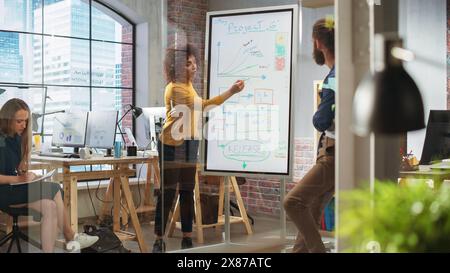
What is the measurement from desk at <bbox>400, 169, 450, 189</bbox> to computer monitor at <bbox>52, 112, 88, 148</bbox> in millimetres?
2576

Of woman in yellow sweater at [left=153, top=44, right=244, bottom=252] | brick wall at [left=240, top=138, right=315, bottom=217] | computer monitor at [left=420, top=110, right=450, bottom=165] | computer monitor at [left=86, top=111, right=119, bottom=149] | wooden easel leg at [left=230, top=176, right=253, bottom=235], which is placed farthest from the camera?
computer monitor at [left=86, top=111, right=119, bottom=149]

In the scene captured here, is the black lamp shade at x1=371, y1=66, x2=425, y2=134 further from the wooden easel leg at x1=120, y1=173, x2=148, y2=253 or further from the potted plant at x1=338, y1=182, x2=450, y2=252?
the wooden easel leg at x1=120, y1=173, x2=148, y2=253

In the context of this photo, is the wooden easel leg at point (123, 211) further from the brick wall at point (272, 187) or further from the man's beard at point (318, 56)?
the man's beard at point (318, 56)

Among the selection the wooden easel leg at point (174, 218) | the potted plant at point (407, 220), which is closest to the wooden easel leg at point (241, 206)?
the wooden easel leg at point (174, 218)

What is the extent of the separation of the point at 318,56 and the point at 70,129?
7.61ft

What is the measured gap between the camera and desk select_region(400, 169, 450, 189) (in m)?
2.34

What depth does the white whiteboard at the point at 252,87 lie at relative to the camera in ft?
9.61

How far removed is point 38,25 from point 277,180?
2138 mm

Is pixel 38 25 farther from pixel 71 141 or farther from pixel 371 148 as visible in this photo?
pixel 371 148

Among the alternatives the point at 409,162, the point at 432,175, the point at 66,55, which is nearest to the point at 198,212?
the point at 409,162

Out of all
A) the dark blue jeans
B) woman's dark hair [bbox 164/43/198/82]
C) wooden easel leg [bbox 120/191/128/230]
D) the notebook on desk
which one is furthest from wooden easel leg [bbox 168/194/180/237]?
the notebook on desk

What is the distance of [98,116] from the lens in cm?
444

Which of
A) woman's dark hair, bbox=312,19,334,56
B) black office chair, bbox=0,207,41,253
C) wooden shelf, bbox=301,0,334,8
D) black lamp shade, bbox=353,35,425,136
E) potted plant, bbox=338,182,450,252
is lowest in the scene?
black office chair, bbox=0,207,41,253
